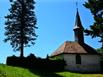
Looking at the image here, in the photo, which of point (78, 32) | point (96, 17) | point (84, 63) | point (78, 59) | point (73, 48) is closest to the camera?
point (96, 17)

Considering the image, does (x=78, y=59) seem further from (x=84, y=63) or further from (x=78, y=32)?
(x=78, y=32)

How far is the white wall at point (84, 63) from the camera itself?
59031 mm

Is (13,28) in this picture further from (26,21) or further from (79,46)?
(79,46)

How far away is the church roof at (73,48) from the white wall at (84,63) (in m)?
0.79

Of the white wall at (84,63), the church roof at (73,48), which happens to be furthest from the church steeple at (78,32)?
the white wall at (84,63)

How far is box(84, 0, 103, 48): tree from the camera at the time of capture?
4072cm

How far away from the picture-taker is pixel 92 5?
141ft

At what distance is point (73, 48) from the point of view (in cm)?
6078

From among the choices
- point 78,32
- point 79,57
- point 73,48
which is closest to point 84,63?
point 79,57

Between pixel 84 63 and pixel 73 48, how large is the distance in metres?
3.64

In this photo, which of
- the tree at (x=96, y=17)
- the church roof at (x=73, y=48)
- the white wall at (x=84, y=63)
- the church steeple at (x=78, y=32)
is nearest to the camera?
the tree at (x=96, y=17)

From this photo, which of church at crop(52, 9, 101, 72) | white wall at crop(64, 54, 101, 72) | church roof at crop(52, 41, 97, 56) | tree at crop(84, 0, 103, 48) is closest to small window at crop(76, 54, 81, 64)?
church at crop(52, 9, 101, 72)

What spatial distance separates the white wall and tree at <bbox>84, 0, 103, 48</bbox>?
17.7 m

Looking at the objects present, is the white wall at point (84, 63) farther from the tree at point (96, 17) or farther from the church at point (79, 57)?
the tree at point (96, 17)
